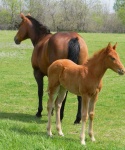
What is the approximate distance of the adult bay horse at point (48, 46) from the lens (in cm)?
726

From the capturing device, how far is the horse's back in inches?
288

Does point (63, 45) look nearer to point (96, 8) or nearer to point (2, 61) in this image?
point (2, 61)

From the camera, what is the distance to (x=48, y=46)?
763 centimetres

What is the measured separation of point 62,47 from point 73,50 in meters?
0.31

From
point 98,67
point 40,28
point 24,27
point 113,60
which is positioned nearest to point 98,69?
point 98,67

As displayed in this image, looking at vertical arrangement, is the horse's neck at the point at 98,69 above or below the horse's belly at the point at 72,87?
above

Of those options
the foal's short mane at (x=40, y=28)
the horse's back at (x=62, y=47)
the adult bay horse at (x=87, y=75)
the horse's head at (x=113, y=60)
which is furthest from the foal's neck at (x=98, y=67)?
the foal's short mane at (x=40, y=28)

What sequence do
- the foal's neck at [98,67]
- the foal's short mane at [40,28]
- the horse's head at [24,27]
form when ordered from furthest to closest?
1. the horse's head at [24,27]
2. the foal's short mane at [40,28]
3. the foal's neck at [98,67]

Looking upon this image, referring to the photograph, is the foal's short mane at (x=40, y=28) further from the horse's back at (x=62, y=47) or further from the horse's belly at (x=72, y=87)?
the horse's belly at (x=72, y=87)

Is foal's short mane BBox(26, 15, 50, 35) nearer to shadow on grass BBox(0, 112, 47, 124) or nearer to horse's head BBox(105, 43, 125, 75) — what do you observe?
shadow on grass BBox(0, 112, 47, 124)

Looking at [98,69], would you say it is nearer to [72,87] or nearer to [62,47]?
[72,87]

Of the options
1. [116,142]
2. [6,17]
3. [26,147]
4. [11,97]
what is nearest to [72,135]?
[116,142]

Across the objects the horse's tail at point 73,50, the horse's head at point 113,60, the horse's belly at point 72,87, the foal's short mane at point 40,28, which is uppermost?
the horse's head at point 113,60

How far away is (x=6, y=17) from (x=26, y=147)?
303ft
